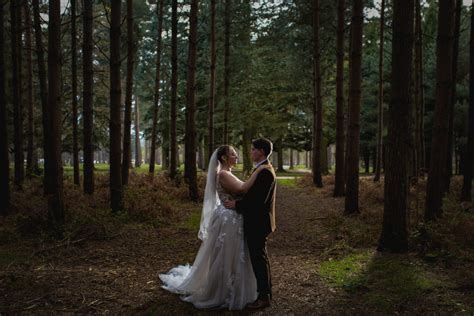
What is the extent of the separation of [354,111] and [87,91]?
25.1 feet

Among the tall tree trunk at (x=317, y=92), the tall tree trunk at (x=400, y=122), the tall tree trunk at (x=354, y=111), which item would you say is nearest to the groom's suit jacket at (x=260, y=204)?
the tall tree trunk at (x=400, y=122)

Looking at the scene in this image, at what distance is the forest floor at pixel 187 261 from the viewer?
5.13m

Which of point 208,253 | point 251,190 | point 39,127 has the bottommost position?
point 208,253

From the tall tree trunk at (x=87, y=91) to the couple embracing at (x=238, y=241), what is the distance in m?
7.63

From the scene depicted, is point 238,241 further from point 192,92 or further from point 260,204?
point 192,92

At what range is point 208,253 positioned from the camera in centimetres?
544

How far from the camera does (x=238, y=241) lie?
5199mm

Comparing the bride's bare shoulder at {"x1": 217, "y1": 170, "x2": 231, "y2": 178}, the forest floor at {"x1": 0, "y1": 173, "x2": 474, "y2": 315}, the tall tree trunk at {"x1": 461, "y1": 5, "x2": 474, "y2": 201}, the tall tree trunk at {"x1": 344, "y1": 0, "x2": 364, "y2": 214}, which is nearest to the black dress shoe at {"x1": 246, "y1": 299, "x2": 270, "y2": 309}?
the forest floor at {"x1": 0, "y1": 173, "x2": 474, "y2": 315}

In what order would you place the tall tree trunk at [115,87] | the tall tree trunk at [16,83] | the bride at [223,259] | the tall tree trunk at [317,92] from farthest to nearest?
1. the tall tree trunk at [317,92]
2. the tall tree trunk at [16,83]
3. the tall tree trunk at [115,87]
4. the bride at [223,259]

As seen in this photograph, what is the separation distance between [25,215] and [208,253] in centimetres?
578

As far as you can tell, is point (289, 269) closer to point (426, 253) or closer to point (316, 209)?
point (426, 253)

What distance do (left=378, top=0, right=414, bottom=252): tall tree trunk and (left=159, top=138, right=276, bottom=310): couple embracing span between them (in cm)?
290

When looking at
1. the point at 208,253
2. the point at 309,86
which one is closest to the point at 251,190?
the point at 208,253

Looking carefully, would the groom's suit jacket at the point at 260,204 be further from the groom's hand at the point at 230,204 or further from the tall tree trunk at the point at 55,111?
the tall tree trunk at the point at 55,111
